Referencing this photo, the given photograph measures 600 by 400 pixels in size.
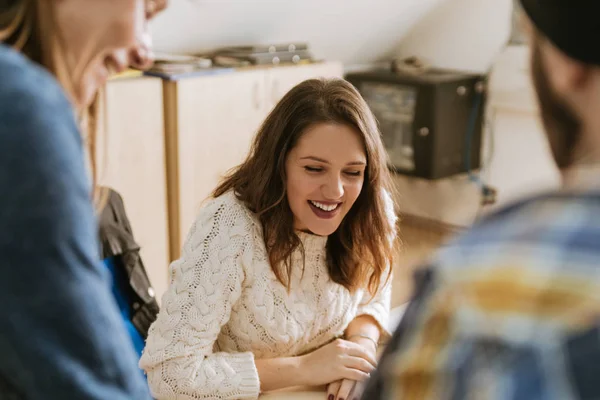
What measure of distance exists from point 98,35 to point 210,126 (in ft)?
8.87

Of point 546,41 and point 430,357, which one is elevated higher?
point 546,41

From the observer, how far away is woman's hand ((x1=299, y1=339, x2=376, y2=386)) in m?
1.41

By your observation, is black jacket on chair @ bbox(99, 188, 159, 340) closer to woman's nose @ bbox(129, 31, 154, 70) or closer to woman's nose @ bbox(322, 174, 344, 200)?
woman's nose @ bbox(322, 174, 344, 200)

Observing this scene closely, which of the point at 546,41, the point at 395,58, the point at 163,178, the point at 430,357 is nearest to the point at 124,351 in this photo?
the point at 430,357

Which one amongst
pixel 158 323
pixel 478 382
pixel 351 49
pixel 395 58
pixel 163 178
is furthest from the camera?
pixel 395 58

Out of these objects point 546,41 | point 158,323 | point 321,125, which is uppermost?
point 546,41

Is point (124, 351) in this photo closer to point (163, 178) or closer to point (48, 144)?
point (48, 144)

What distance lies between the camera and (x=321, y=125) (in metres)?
1.55

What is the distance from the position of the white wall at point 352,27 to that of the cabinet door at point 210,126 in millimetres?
300

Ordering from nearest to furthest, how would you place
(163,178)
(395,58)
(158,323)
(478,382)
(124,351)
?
(478,382)
(124,351)
(158,323)
(163,178)
(395,58)

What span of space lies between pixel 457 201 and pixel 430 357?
399 centimetres

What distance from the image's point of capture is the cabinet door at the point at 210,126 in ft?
10.5

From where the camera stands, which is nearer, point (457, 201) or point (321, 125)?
point (321, 125)

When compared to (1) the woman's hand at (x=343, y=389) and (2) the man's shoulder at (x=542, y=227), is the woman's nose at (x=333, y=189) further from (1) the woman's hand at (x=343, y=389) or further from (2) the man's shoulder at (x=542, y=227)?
(2) the man's shoulder at (x=542, y=227)
